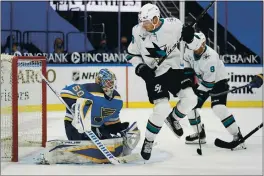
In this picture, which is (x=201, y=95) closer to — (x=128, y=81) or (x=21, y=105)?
(x=21, y=105)

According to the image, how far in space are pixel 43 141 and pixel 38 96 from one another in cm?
41

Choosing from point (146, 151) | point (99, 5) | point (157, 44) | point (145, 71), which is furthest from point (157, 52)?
point (99, 5)

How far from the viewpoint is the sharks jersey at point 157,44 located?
324 cm

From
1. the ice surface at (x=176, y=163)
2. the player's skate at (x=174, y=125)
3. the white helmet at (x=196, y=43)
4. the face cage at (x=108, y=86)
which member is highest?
the white helmet at (x=196, y=43)

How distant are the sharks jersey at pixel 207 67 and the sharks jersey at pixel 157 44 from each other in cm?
50

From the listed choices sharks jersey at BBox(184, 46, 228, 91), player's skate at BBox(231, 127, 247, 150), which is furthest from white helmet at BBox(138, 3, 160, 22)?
player's skate at BBox(231, 127, 247, 150)

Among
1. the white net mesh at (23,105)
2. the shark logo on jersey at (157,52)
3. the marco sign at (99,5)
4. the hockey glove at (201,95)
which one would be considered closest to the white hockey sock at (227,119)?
the hockey glove at (201,95)

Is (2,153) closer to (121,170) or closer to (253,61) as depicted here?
(121,170)

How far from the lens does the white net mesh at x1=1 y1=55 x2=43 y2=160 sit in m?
3.25

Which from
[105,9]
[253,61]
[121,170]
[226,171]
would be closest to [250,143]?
[226,171]

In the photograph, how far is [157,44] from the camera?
3.24 m

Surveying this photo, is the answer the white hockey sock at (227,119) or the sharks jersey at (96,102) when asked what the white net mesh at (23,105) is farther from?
the white hockey sock at (227,119)

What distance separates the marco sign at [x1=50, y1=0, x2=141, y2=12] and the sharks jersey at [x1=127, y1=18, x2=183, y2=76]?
15.2 ft

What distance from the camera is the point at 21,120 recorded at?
3.62 meters
